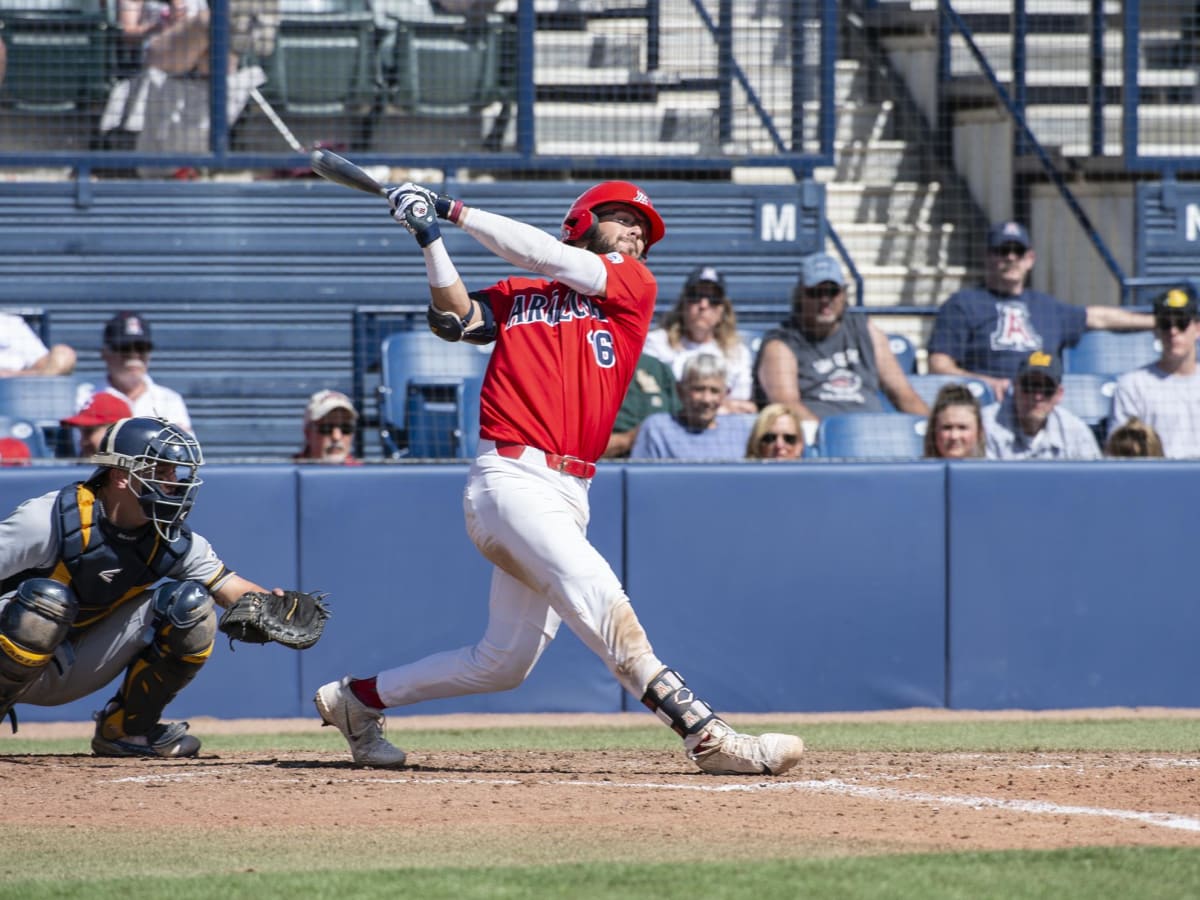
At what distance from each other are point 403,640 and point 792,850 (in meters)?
3.96

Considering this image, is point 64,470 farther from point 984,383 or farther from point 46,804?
point 984,383

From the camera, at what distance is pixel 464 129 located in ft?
34.2

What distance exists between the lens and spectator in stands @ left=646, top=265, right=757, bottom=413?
8.99 metres

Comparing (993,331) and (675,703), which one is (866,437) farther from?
(675,703)

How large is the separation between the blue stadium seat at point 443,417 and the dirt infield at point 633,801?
2.83 meters

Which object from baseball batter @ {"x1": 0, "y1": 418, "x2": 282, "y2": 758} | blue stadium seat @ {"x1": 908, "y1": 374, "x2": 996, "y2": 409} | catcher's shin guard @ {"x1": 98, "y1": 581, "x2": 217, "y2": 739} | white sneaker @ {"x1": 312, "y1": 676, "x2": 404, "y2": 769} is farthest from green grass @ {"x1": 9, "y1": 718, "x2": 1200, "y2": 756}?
blue stadium seat @ {"x1": 908, "y1": 374, "x2": 996, "y2": 409}

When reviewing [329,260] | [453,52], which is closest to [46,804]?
[329,260]

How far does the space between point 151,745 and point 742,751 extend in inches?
82.3

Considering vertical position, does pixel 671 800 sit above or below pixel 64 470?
below

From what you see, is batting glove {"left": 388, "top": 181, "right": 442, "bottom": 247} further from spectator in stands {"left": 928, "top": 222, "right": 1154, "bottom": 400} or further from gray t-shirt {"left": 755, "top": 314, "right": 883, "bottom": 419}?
spectator in stands {"left": 928, "top": 222, "right": 1154, "bottom": 400}

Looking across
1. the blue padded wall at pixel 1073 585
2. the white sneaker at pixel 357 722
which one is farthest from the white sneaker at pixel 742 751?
the blue padded wall at pixel 1073 585

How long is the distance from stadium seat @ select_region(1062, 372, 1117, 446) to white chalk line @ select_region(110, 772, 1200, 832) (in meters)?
4.60

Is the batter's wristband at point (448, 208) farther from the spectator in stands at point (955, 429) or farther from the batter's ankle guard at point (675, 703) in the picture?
the spectator in stands at point (955, 429)

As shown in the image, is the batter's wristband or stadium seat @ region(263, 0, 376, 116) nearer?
the batter's wristband
